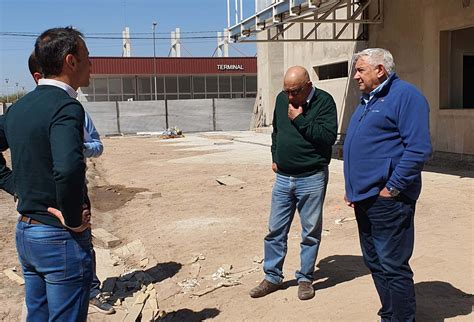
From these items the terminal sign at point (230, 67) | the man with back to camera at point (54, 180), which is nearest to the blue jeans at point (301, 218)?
the man with back to camera at point (54, 180)

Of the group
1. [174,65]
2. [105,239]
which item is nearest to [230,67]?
[174,65]

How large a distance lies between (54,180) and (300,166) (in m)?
2.22

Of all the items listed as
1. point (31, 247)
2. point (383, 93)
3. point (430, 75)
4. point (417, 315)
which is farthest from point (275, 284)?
point (430, 75)

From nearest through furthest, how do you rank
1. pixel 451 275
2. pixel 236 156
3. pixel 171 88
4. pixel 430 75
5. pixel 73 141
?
pixel 73 141
pixel 451 275
pixel 430 75
pixel 236 156
pixel 171 88

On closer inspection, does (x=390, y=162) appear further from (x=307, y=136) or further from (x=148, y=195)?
(x=148, y=195)

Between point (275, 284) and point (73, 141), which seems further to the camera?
point (275, 284)

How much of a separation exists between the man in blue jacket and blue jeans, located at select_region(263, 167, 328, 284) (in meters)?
0.82

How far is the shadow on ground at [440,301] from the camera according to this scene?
361 centimetres

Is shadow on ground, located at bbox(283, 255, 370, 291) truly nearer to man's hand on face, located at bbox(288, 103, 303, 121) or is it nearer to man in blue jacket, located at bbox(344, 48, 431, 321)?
man in blue jacket, located at bbox(344, 48, 431, 321)

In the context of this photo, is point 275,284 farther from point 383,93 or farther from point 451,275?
point 383,93

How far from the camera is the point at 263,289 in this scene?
13.6 ft

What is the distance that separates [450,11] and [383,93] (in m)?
9.91

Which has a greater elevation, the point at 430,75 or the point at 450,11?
the point at 450,11

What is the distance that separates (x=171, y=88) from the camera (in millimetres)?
41781
